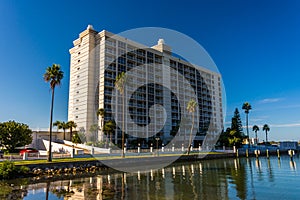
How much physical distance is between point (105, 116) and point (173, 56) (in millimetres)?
36624

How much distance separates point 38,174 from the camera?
2736 centimetres

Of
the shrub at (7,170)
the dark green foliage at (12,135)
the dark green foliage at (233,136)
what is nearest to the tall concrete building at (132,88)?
the dark green foliage at (233,136)

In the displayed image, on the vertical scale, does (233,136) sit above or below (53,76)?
below

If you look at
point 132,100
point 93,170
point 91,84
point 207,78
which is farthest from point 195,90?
point 93,170

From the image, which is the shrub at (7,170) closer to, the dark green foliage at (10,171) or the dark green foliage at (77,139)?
the dark green foliage at (10,171)

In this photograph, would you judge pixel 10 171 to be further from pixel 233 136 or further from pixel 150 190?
pixel 233 136

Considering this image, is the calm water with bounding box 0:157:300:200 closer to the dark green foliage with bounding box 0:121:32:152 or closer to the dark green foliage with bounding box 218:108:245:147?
the dark green foliage with bounding box 0:121:32:152

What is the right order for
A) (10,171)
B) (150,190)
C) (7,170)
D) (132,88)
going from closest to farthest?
(150,190)
(7,170)
(10,171)
(132,88)

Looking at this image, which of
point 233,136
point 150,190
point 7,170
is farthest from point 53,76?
point 233,136

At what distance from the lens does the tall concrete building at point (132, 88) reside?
63844 millimetres

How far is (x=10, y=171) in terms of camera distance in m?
25.0

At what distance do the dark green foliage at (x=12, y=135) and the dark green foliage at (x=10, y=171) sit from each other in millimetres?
18664

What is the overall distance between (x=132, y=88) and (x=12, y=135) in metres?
34.6

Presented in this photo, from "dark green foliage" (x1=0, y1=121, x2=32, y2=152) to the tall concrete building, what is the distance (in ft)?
52.2
